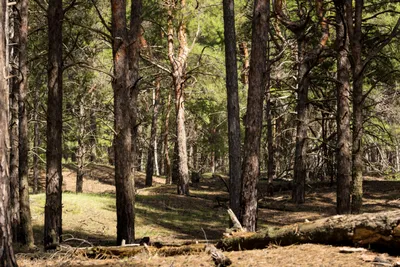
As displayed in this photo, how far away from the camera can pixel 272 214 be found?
18906 millimetres

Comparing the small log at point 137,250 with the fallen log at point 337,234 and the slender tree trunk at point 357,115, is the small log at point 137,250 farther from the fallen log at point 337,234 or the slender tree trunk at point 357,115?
the slender tree trunk at point 357,115

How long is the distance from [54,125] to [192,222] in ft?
24.0

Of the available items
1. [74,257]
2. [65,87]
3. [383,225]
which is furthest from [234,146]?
[65,87]

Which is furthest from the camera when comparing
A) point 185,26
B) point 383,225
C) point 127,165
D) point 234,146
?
point 185,26

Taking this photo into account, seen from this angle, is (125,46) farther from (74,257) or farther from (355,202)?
(355,202)

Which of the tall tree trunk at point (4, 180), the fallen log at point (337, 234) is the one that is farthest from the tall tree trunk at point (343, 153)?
the tall tree trunk at point (4, 180)

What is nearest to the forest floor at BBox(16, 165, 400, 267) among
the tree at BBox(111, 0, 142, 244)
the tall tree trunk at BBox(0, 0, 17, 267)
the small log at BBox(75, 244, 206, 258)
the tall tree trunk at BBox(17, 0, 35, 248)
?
the small log at BBox(75, 244, 206, 258)

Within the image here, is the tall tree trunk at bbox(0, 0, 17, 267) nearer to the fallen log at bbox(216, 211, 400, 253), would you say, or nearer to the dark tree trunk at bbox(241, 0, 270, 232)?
the fallen log at bbox(216, 211, 400, 253)

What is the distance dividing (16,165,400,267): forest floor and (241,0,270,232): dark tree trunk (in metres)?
1.18

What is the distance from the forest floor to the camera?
6.33 m

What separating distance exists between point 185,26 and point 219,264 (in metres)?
19.7

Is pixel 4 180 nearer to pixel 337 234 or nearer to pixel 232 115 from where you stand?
pixel 337 234

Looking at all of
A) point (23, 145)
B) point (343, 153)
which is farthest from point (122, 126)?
point (343, 153)

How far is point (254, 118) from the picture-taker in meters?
9.62
